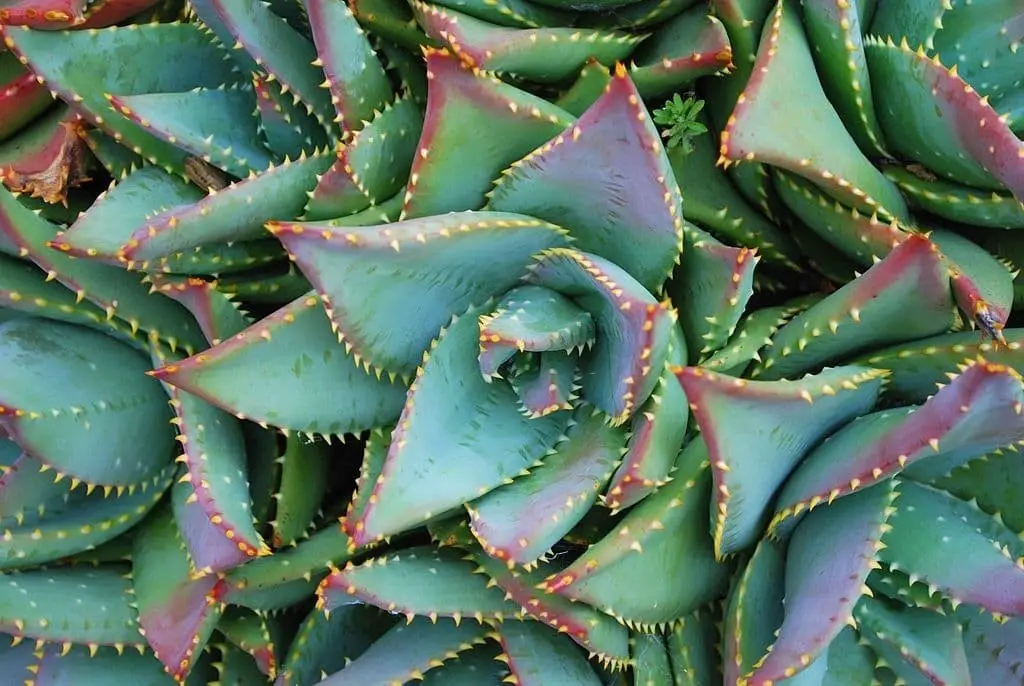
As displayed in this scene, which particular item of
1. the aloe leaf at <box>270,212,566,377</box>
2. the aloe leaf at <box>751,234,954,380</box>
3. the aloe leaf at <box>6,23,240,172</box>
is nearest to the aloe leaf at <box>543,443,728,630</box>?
the aloe leaf at <box>751,234,954,380</box>

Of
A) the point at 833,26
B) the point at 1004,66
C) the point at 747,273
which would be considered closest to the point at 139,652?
the point at 747,273

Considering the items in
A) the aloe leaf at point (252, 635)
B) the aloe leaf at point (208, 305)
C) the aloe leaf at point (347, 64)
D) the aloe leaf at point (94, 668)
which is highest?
the aloe leaf at point (347, 64)

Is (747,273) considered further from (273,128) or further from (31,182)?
(31,182)

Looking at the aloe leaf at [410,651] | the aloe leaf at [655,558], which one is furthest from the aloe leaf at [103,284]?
the aloe leaf at [655,558]

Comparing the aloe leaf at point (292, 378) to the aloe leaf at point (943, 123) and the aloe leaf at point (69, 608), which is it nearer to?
the aloe leaf at point (69, 608)

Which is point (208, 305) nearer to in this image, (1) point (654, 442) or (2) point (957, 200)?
(1) point (654, 442)

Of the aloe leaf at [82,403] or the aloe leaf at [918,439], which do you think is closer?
the aloe leaf at [918,439]

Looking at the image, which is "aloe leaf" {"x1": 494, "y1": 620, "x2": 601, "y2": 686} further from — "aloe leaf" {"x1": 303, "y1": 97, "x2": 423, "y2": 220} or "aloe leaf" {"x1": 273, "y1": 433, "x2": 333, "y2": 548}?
"aloe leaf" {"x1": 303, "y1": 97, "x2": 423, "y2": 220}

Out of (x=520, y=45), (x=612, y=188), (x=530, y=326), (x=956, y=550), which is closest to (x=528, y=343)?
(x=530, y=326)
